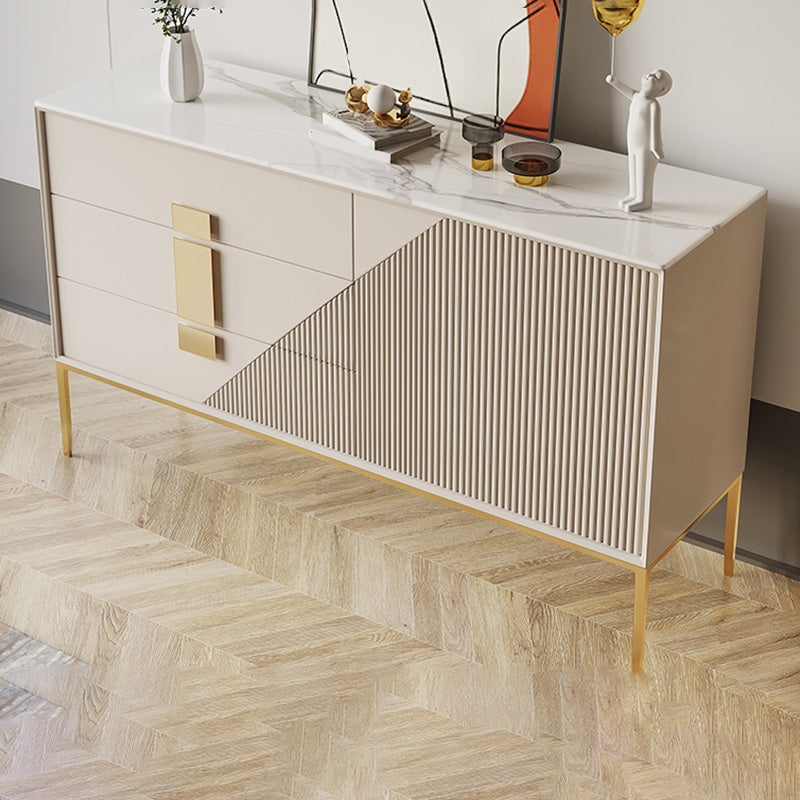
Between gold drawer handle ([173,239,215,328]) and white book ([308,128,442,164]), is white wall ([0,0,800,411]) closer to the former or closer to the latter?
white book ([308,128,442,164])

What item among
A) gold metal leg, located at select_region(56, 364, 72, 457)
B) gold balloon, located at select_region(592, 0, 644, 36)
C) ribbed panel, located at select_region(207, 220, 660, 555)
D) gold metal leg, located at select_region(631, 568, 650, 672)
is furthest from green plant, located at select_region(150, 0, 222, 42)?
gold metal leg, located at select_region(631, 568, 650, 672)

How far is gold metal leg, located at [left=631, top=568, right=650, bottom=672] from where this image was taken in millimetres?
2555

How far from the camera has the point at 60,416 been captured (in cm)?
341

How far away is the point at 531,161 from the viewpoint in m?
2.63

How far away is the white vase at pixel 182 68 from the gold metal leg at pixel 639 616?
4.90 ft

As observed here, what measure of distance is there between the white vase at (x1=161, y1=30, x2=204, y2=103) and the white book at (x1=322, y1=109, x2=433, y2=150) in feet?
1.19

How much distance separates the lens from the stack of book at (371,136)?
2697 mm

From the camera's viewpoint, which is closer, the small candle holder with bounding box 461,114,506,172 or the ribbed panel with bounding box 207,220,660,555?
the ribbed panel with bounding box 207,220,660,555

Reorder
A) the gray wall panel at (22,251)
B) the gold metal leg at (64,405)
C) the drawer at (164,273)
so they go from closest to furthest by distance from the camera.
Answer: the drawer at (164,273) < the gold metal leg at (64,405) < the gray wall panel at (22,251)

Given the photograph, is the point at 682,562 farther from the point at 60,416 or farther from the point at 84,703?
the point at 60,416

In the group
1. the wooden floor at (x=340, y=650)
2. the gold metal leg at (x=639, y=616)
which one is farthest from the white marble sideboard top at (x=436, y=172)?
the wooden floor at (x=340, y=650)

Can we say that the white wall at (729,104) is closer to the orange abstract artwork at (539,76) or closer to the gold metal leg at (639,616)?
the orange abstract artwork at (539,76)

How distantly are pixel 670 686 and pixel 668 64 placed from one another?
1281mm

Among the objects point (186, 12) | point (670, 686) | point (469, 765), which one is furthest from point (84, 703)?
point (186, 12)
